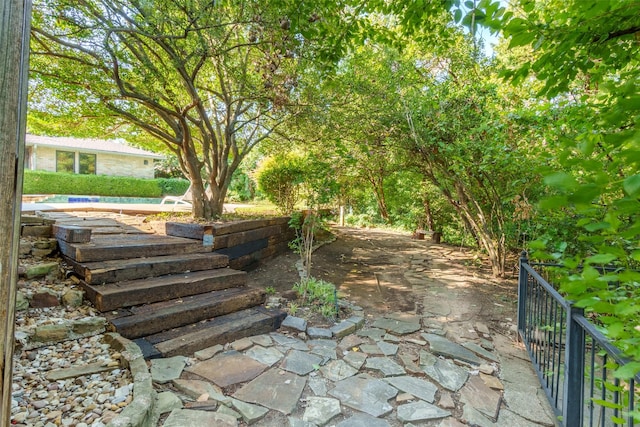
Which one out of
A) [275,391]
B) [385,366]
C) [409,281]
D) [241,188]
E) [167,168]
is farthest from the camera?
[167,168]

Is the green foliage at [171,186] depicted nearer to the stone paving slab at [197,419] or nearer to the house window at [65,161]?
the house window at [65,161]

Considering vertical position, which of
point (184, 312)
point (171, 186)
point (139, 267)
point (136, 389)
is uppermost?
point (171, 186)

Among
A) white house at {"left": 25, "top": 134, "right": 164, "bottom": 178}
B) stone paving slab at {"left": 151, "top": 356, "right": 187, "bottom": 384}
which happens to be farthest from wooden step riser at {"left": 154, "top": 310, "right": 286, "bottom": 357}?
white house at {"left": 25, "top": 134, "right": 164, "bottom": 178}

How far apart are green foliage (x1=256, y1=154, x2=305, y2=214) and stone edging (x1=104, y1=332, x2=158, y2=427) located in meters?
4.92

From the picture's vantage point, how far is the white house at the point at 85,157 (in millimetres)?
15310

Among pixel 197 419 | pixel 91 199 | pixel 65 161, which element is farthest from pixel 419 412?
pixel 65 161

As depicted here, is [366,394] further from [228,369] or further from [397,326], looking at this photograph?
[397,326]

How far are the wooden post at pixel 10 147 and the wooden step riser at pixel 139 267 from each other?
244cm

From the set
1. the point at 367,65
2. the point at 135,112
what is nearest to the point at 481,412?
the point at 367,65

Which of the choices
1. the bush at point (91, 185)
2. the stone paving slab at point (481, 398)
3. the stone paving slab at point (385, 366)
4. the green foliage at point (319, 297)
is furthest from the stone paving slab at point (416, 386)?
the bush at point (91, 185)

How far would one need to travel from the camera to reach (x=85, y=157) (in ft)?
54.4

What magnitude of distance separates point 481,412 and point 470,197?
4.53 metres

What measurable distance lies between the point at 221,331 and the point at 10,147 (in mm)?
2527

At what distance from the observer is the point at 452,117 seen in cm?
513
